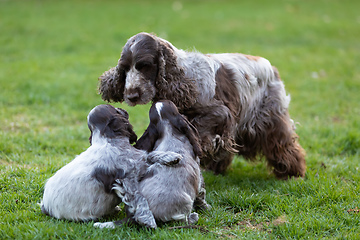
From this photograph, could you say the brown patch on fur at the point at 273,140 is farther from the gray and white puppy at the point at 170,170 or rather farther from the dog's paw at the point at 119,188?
the dog's paw at the point at 119,188

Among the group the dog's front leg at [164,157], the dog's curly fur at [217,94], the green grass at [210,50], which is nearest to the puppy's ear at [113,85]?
the dog's curly fur at [217,94]

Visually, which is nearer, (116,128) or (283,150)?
(116,128)

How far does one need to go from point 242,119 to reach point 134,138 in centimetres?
159

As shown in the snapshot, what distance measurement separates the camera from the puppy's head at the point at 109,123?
4508 mm

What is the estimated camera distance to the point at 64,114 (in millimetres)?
8539

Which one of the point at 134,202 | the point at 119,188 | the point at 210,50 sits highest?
the point at 119,188

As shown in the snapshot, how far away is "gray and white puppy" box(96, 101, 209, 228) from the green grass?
0.72 feet

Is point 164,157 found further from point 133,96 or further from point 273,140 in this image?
point 273,140

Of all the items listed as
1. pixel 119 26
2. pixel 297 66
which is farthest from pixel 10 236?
pixel 119 26

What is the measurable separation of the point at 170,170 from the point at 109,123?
872 millimetres

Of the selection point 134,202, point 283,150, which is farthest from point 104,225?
point 283,150

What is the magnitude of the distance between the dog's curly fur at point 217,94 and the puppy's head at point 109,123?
0.87ft

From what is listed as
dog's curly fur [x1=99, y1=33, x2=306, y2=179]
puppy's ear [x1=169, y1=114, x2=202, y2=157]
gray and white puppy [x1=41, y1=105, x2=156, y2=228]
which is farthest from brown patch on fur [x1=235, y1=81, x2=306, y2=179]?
gray and white puppy [x1=41, y1=105, x2=156, y2=228]

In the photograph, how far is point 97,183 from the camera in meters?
4.16
